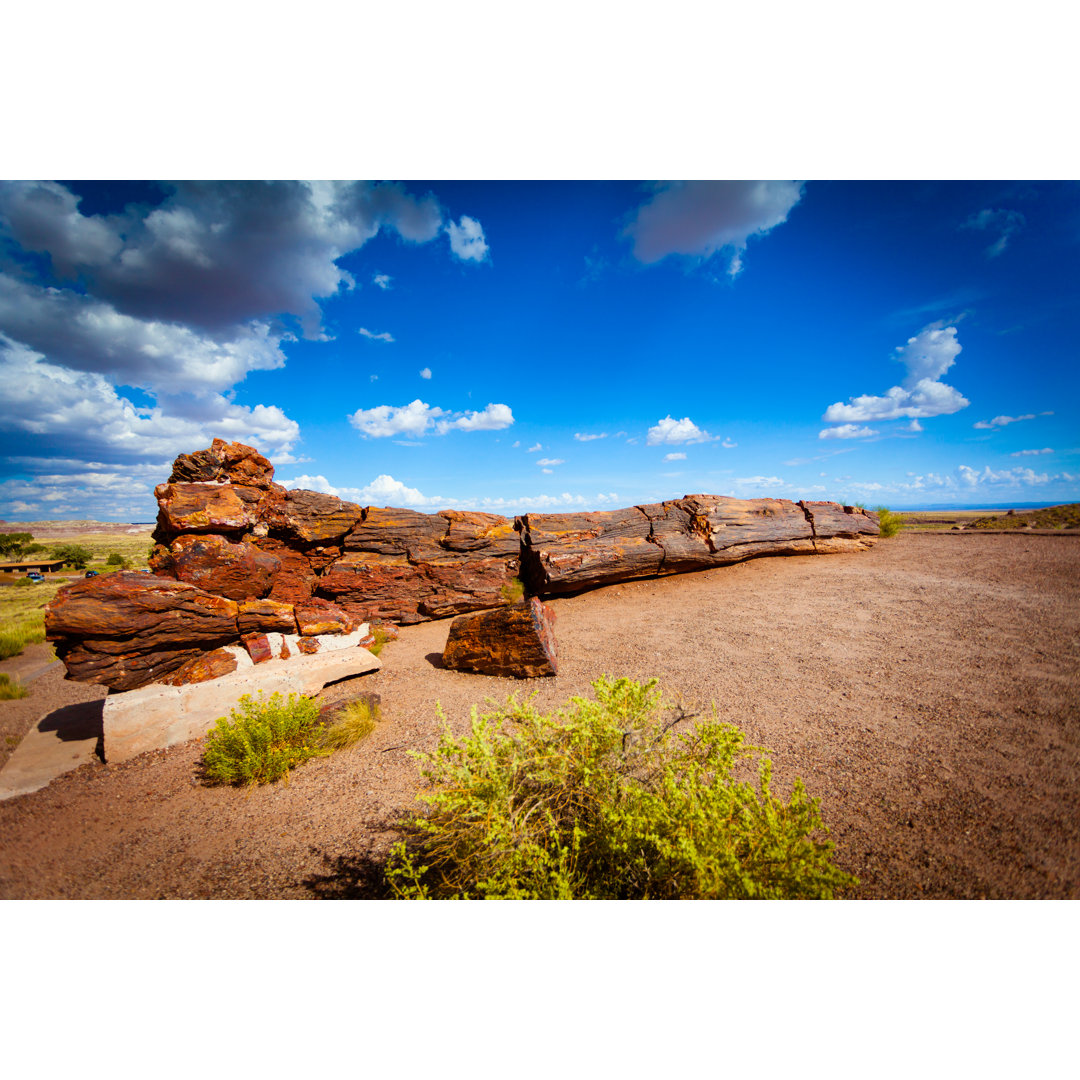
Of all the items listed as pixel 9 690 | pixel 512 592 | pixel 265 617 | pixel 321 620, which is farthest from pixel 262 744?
pixel 512 592

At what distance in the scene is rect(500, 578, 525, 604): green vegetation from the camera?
27.7ft

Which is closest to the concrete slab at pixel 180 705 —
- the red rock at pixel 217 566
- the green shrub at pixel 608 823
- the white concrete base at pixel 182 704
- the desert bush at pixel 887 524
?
the white concrete base at pixel 182 704

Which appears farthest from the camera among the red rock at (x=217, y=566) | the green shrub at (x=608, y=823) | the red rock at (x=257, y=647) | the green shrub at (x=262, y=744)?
the red rock at (x=217, y=566)

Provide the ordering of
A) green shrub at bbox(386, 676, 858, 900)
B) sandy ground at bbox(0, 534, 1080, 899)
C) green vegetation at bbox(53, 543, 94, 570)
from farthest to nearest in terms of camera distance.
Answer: green vegetation at bbox(53, 543, 94, 570)
sandy ground at bbox(0, 534, 1080, 899)
green shrub at bbox(386, 676, 858, 900)

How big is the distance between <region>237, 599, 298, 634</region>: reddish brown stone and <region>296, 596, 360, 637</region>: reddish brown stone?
0.55 feet

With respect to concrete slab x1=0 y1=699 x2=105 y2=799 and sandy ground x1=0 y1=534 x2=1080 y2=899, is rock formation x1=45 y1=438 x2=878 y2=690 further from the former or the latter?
A: sandy ground x1=0 y1=534 x2=1080 y2=899

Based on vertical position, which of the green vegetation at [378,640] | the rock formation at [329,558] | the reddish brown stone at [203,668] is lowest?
the green vegetation at [378,640]

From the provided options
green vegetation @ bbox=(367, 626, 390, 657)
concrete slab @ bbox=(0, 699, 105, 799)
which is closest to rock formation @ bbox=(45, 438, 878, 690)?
green vegetation @ bbox=(367, 626, 390, 657)

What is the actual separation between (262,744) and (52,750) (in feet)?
7.86

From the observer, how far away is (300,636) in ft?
17.4

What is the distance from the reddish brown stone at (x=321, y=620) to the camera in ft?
17.8

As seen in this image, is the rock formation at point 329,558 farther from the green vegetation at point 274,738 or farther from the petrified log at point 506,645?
the petrified log at point 506,645
